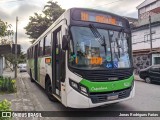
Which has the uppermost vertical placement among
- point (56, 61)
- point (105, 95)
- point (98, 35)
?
point (98, 35)

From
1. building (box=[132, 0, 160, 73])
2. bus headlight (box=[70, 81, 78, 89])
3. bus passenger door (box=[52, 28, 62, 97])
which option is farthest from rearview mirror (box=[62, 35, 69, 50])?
building (box=[132, 0, 160, 73])

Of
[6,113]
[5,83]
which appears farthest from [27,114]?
[5,83]

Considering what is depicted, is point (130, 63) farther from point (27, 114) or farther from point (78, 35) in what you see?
point (27, 114)

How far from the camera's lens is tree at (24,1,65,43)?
115 ft

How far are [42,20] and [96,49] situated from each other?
30401 mm

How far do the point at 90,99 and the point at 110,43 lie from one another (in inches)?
74.1

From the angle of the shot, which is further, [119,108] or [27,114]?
[119,108]

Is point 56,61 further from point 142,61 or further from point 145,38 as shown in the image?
point 145,38

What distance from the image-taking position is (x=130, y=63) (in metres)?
7.27

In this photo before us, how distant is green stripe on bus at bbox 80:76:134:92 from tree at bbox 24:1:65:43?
95.9 ft

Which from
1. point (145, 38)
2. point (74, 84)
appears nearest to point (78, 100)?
point (74, 84)

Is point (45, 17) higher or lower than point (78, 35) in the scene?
higher

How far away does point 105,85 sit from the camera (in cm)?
633

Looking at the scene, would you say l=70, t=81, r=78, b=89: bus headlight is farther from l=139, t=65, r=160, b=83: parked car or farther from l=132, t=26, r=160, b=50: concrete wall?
l=132, t=26, r=160, b=50: concrete wall
